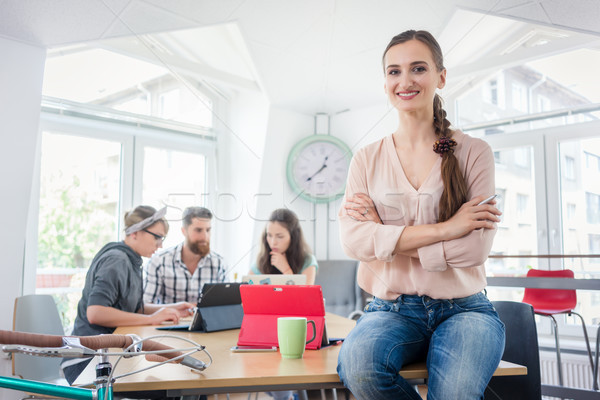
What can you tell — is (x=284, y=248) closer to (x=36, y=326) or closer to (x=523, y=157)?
(x=36, y=326)

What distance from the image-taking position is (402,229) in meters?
1.21

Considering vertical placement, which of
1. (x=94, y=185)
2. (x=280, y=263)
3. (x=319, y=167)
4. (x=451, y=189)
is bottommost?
(x=280, y=263)

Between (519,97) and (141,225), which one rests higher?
(519,97)

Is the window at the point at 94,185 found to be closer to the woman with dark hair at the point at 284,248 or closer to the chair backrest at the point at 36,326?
the woman with dark hair at the point at 284,248

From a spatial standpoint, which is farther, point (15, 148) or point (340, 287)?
point (340, 287)

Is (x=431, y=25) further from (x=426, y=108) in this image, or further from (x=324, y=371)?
(x=324, y=371)

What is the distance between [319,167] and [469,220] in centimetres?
215

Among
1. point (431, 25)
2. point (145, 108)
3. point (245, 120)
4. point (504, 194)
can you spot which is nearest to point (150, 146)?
point (145, 108)

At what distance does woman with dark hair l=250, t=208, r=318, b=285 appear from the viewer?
2.85 meters

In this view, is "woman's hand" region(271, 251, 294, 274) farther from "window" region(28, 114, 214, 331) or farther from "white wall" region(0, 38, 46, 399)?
"white wall" region(0, 38, 46, 399)

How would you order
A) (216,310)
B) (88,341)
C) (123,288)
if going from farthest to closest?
(123,288) → (216,310) → (88,341)

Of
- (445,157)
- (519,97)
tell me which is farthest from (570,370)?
(445,157)

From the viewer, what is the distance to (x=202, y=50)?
3455 millimetres

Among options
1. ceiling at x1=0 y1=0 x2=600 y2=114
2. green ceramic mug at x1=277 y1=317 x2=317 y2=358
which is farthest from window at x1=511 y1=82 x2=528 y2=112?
green ceramic mug at x1=277 y1=317 x2=317 y2=358
